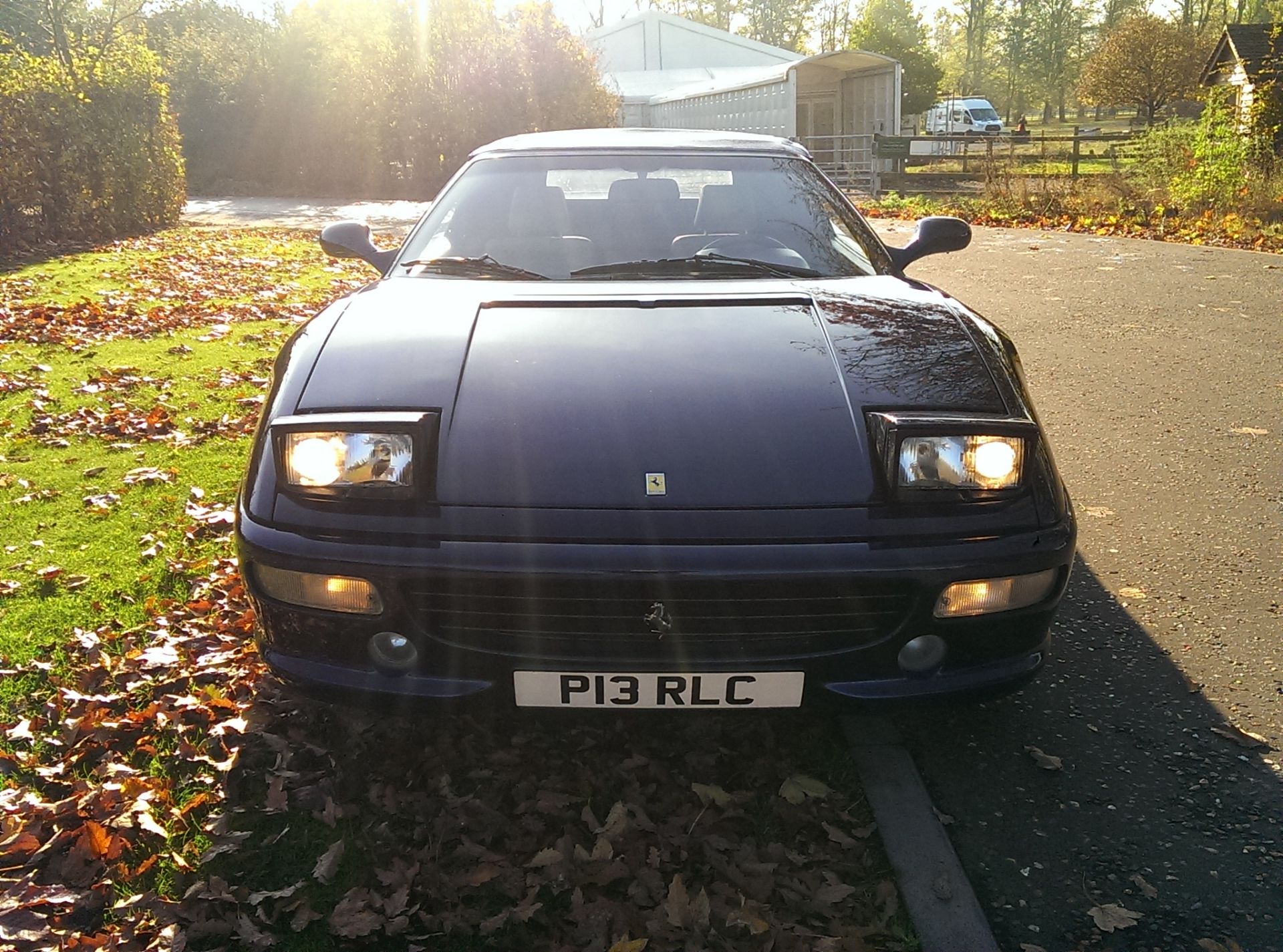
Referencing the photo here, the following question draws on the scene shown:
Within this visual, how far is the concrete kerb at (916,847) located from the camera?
2.05 meters

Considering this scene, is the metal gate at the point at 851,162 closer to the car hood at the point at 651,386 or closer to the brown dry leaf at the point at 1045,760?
the car hood at the point at 651,386

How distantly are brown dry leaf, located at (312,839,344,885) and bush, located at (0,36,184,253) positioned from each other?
11.8 metres

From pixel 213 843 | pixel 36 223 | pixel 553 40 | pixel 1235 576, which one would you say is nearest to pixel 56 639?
pixel 213 843

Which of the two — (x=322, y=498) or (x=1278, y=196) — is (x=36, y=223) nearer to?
(x=322, y=498)

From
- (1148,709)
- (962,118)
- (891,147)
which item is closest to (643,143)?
(1148,709)

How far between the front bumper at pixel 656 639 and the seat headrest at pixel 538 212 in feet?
5.35

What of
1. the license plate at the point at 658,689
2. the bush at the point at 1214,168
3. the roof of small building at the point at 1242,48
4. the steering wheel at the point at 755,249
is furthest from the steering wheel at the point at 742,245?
the roof of small building at the point at 1242,48

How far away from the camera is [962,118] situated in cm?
4578

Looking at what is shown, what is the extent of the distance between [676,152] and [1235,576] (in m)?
2.57

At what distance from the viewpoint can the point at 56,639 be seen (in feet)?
10.6

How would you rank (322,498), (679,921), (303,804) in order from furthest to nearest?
(303,804) < (322,498) < (679,921)

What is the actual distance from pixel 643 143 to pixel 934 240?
1.18 m

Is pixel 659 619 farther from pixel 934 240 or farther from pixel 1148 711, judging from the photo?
pixel 934 240

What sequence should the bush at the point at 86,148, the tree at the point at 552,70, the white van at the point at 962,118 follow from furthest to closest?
the white van at the point at 962,118
the tree at the point at 552,70
the bush at the point at 86,148
